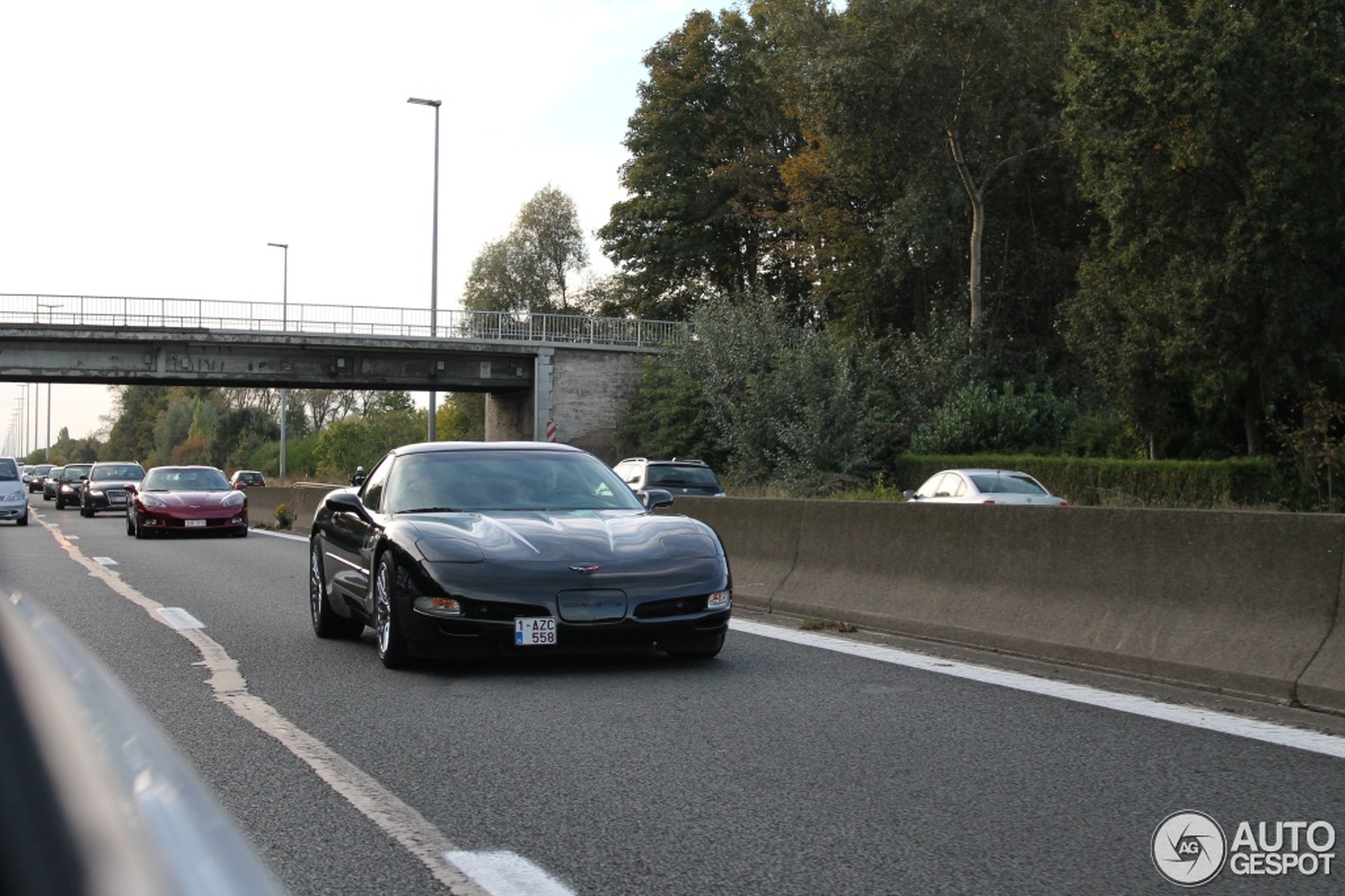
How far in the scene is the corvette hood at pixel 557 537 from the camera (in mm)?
8766

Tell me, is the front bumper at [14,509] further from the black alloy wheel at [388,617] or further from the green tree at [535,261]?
the green tree at [535,261]

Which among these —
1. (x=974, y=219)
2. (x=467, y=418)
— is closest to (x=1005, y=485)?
(x=974, y=219)

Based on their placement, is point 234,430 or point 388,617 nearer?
point 388,617

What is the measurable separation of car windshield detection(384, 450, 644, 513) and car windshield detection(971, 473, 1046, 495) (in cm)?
1518

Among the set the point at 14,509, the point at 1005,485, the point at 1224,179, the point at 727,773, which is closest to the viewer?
the point at 727,773

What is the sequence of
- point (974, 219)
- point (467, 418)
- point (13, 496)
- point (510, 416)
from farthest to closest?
point (467, 418) → point (510, 416) → point (974, 219) → point (13, 496)

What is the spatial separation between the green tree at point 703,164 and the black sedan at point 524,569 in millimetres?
57653

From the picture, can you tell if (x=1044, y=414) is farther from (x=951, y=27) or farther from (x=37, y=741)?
(x=37, y=741)

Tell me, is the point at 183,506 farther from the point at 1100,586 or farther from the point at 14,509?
the point at 1100,586

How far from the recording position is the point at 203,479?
29.6 m

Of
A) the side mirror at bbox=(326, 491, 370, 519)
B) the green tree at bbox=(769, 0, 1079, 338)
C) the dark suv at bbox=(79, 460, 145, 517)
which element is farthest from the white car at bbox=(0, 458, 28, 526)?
the side mirror at bbox=(326, 491, 370, 519)

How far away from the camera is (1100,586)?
364 inches

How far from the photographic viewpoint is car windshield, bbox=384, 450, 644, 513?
9.97 meters

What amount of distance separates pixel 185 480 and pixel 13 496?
8.48m
